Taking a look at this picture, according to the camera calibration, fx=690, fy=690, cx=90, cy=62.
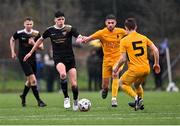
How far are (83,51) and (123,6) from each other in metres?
4.56

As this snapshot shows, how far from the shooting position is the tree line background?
44219 millimetres

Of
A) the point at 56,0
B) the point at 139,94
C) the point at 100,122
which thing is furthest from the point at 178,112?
the point at 56,0

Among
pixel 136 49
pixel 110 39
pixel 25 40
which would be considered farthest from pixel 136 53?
pixel 25 40

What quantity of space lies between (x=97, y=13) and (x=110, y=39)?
1190 inches

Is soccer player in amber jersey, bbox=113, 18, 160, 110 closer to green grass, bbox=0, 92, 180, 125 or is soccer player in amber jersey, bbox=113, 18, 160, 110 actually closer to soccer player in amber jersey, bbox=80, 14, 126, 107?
green grass, bbox=0, 92, 180, 125

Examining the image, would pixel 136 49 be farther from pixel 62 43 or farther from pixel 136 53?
pixel 62 43

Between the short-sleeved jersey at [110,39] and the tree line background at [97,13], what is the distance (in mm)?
23452

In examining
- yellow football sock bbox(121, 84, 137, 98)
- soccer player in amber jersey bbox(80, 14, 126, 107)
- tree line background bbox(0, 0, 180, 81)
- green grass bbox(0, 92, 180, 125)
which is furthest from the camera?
tree line background bbox(0, 0, 180, 81)

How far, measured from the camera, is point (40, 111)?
54.4ft

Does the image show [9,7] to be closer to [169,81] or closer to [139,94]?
[169,81]

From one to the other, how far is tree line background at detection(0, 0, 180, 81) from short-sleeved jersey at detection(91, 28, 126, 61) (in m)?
23.5

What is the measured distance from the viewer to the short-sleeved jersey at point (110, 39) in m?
18.7

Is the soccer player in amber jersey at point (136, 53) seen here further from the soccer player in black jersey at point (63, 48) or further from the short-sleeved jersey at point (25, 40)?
the short-sleeved jersey at point (25, 40)

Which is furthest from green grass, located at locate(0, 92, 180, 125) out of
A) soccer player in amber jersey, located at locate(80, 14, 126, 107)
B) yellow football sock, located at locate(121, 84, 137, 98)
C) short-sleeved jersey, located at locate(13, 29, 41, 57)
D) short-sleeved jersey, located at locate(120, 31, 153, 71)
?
short-sleeved jersey, located at locate(13, 29, 41, 57)
